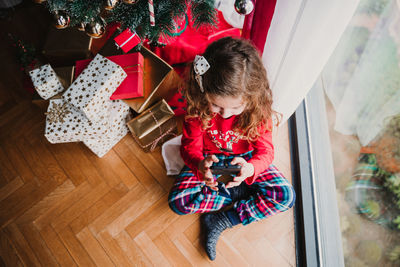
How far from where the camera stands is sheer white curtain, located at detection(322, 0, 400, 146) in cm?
92

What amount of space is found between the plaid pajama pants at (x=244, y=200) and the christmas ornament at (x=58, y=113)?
1.85 ft

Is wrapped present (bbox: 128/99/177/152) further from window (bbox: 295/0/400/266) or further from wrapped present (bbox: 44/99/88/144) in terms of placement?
window (bbox: 295/0/400/266)

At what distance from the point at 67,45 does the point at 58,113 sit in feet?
1.44

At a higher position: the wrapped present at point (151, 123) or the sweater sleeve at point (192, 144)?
the sweater sleeve at point (192, 144)

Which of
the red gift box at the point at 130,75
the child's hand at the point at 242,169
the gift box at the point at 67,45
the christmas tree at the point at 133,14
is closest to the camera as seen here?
the christmas tree at the point at 133,14

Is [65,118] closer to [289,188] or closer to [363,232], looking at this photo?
[289,188]

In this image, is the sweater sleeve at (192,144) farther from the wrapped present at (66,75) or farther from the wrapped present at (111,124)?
the wrapped present at (66,75)

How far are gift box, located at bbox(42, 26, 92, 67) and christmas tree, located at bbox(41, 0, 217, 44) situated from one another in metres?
0.47

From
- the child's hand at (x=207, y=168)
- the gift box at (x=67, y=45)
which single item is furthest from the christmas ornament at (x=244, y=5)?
the gift box at (x=67, y=45)

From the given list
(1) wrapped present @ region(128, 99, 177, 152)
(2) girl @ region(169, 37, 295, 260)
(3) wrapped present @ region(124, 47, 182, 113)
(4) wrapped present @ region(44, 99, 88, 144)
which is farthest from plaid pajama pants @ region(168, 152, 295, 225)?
(4) wrapped present @ region(44, 99, 88, 144)

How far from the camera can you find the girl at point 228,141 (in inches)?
29.2

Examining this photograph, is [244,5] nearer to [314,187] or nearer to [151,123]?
[151,123]

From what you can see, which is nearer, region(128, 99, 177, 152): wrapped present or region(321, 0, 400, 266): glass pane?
region(321, 0, 400, 266): glass pane

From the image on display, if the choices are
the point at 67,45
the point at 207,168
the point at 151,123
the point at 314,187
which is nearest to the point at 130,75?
the point at 151,123
